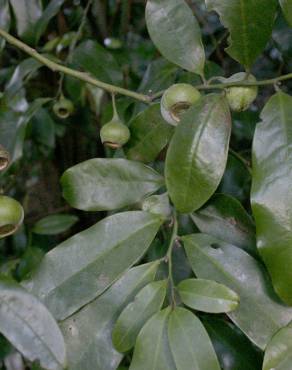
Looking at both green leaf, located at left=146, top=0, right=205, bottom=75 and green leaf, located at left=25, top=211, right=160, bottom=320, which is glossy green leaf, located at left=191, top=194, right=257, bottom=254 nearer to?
green leaf, located at left=25, top=211, right=160, bottom=320

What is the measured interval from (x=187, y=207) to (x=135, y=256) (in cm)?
10

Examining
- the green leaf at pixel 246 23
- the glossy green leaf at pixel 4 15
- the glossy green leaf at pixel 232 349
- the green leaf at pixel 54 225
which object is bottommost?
the green leaf at pixel 54 225

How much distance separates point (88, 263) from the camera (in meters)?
0.71

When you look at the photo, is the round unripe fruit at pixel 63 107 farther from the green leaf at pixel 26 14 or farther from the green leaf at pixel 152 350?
the green leaf at pixel 152 350

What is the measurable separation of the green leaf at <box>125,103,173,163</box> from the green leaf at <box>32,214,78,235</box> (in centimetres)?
56

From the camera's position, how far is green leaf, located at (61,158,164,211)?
0.77m

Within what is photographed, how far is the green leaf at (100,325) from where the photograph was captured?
2.26 feet

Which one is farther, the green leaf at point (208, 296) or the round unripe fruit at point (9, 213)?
the round unripe fruit at point (9, 213)

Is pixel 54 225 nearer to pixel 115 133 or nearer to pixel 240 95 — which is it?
pixel 115 133

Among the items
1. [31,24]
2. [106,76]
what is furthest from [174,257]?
[31,24]

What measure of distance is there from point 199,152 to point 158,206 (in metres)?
0.14

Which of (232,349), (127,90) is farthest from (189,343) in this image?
(127,90)

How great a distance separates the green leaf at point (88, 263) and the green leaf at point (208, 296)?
9cm

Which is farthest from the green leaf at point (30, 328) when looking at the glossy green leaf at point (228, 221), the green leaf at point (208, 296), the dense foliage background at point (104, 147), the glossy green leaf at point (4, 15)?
the glossy green leaf at point (4, 15)
